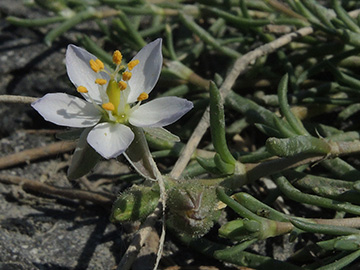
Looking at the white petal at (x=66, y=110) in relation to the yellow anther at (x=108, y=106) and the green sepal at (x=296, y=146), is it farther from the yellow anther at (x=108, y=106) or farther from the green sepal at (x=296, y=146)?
the green sepal at (x=296, y=146)

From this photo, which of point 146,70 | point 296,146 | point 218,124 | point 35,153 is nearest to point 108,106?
point 146,70

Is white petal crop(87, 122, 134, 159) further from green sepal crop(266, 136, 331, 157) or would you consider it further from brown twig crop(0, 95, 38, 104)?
green sepal crop(266, 136, 331, 157)

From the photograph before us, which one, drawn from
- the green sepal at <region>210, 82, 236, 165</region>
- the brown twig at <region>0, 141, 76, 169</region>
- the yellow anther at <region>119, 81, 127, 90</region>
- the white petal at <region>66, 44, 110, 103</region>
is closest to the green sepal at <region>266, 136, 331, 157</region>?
the green sepal at <region>210, 82, 236, 165</region>

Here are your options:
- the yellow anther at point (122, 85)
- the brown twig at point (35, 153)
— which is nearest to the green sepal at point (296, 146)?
the yellow anther at point (122, 85)

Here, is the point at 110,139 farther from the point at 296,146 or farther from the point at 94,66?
the point at 296,146

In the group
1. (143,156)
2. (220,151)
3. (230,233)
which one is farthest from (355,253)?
(143,156)

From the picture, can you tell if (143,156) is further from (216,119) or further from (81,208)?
(81,208)
